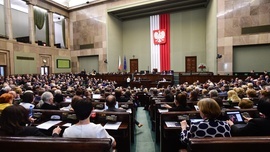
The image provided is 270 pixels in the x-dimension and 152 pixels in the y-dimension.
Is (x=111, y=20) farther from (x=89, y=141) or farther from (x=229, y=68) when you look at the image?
(x=89, y=141)

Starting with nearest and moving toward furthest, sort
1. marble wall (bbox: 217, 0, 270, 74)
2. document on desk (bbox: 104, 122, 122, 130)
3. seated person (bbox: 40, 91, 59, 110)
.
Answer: document on desk (bbox: 104, 122, 122, 130), seated person (bbox: 40, 91, 59, 110), marble wall (bbox: 217, 0, 270, 74)

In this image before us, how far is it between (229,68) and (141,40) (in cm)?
832

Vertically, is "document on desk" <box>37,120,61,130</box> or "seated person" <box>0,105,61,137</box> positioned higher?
"seated person" <box>0,105,61,137</box>

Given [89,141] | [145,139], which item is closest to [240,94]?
[145,139]

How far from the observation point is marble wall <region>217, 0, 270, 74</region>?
35.6 feet

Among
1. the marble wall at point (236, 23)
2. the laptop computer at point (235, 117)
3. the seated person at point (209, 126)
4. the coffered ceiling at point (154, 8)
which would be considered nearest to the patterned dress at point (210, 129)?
the seated person at point (209, 126)

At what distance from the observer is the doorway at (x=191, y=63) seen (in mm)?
14930

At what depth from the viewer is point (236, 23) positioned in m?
11.5

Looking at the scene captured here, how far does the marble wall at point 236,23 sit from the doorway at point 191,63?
9.99 ft

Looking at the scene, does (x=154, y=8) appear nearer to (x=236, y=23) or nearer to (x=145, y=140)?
(x=236, y=23)

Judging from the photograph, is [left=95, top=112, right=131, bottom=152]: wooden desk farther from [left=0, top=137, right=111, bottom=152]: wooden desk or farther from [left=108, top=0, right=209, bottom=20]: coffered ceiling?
[left=108, top=0, right=209, bottom=20]: coffered ceiling

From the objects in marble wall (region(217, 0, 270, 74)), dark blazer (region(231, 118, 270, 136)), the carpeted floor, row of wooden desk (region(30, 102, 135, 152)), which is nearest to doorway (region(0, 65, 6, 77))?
row of wooden desk (region(30, 102, 135, 152))

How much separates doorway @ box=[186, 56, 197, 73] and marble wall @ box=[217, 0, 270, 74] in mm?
3046

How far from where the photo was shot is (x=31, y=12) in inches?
548
